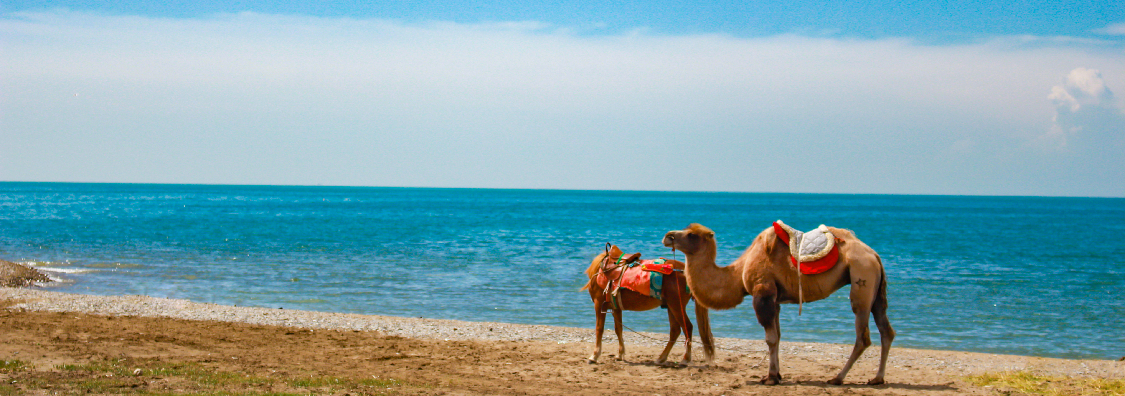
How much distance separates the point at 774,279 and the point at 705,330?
5.01 feet

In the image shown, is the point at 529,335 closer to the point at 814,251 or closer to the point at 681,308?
the point at 681,308

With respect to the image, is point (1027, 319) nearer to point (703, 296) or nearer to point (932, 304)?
point (932, 304)

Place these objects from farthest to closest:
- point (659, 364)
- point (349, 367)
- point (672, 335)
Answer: point (659, 364) → point (672, 335) → point (349, 367)

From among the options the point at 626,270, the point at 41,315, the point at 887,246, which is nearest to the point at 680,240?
the point at 626,270

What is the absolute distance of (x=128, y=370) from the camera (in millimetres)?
9125

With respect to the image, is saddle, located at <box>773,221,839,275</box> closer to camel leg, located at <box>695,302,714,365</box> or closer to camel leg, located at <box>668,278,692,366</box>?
camel leg, located at <box>695,302,714,365</box>

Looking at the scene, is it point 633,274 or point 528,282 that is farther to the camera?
point 528,282

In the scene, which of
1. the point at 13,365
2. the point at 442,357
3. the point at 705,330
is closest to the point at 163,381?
the point at 13,365

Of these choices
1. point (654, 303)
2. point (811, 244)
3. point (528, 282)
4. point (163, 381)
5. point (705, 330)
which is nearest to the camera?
point (163, 381)

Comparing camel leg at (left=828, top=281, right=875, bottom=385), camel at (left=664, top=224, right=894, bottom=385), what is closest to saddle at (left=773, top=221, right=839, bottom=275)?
camel at (left=664, top=224, right=894, bottom=385)

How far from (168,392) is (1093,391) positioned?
33.0ft

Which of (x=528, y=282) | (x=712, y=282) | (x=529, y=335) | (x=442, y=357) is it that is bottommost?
(x=528, y=282)

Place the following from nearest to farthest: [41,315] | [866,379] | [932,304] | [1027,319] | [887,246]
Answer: [866,379] < [41,315] < [1027,319] < [932,304] < [887,246]

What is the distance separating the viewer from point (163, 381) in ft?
28.2
